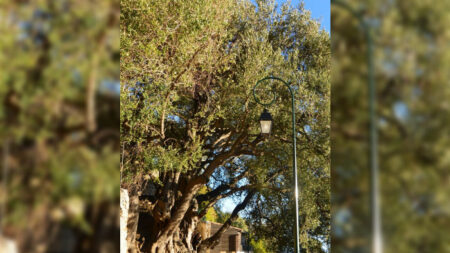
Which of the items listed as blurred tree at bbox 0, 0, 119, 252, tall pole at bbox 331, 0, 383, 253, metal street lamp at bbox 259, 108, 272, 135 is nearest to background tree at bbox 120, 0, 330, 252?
metal street lamp at bbox 259, 108, 272, 135

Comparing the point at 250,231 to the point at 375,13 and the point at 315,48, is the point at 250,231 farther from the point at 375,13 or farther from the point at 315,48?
the point at 375,13

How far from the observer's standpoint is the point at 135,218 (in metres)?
13.5

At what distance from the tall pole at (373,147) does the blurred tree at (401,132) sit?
0.01m

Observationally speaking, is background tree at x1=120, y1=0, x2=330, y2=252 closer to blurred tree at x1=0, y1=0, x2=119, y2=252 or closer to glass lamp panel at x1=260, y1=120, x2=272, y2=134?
glass lamp panel at x1=260, y1=120, x2=272, y2=134

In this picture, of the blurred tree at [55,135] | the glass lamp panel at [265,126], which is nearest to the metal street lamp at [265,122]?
the glass lamp panel at [265,126]

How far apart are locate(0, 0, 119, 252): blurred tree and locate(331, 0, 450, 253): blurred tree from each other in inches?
23.8

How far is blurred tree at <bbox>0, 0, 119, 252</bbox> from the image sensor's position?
1110 millimetres

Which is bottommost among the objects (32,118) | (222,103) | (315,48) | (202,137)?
(32,118)

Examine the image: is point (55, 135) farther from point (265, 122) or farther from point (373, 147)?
point (265, 122)

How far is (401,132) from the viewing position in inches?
40.5

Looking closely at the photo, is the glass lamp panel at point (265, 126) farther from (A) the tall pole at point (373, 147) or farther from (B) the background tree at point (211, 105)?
(A) the tall pole at point (373, 147)

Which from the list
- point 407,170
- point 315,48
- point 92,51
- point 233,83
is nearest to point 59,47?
point 92,51

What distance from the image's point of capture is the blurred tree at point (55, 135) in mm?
1110

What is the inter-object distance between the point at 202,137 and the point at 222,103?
143cm
